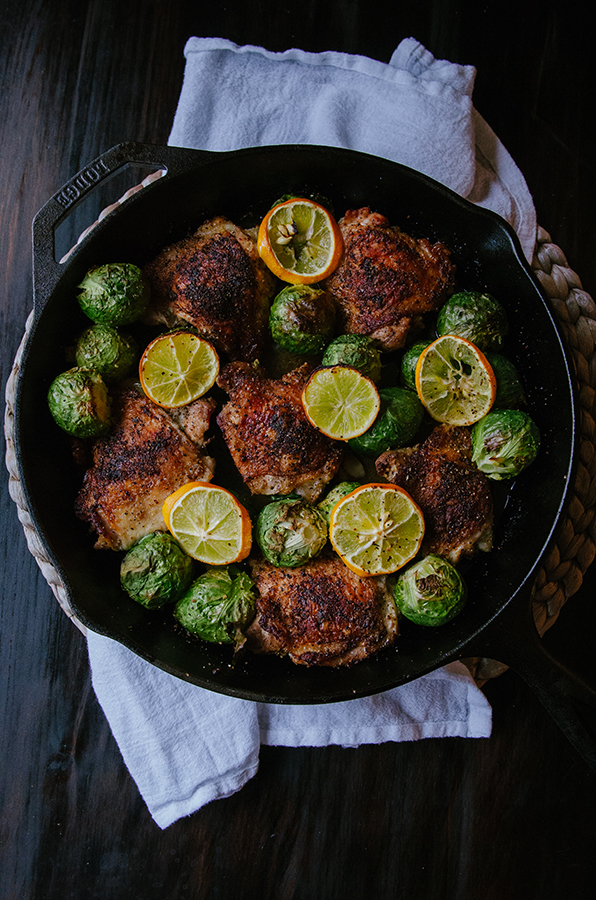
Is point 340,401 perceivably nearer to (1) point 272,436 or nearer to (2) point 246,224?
(1) point 272,436

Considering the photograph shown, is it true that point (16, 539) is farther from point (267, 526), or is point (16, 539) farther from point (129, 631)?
point (267, 526)

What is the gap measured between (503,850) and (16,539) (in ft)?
12.1

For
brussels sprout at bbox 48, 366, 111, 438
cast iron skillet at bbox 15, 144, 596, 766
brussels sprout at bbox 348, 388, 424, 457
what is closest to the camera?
cast iron skillet at bbox 15, 144, 596, 766

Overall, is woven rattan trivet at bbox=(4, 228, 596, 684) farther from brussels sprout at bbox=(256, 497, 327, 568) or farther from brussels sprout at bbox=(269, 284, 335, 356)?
brussels sprout at bbox=(269, 284, 335, 356)

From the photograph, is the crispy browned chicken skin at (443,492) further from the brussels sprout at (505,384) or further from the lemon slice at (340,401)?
the brussels sprout at (505,384)

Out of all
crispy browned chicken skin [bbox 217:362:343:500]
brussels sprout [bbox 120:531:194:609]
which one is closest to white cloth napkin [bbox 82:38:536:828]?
brussels sprout [bbox 120:531:194:609]

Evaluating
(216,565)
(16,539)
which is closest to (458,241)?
(216,565)

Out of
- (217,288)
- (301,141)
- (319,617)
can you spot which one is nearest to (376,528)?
(319,617)

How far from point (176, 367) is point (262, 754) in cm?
246

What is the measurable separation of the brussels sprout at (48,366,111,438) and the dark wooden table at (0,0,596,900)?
0.93 meters

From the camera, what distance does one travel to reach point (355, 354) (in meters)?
3.55

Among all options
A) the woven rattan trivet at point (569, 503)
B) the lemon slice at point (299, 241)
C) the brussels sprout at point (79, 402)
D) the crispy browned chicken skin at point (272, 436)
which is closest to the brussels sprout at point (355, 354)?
the crispy browned chicken skin at point (272, 436)

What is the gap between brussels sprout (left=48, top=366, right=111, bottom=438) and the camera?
132 inches

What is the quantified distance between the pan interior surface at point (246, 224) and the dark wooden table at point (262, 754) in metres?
0.71
